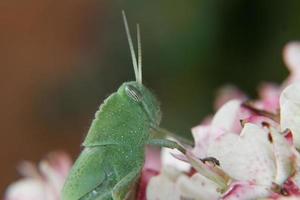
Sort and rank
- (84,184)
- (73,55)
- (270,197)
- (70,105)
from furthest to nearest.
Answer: (73,55) < (70,105) < (84,184) < (270,197)

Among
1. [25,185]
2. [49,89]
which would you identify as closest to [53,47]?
[49,89]

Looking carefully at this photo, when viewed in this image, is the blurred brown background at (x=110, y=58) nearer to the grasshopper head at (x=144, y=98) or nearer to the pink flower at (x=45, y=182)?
the pink flower at (x=45, y=182)

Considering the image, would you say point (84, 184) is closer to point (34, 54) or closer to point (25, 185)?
point (25, 185)

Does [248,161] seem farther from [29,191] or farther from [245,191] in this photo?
[29,191]

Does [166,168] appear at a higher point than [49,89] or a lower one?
higher

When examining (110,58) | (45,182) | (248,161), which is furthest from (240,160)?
(110,58)

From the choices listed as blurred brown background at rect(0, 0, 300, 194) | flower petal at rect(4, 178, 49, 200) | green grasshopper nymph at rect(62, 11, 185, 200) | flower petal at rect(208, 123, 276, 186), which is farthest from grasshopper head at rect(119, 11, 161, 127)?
blurred brown background at rect(0, 0, 300, 194)

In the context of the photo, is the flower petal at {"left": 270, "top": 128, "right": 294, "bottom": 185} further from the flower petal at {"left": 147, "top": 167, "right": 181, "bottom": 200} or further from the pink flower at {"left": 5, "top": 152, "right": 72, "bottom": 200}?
the pink flower at {"left": 5, "top": 152, "right": 72, "bottom": 200}
